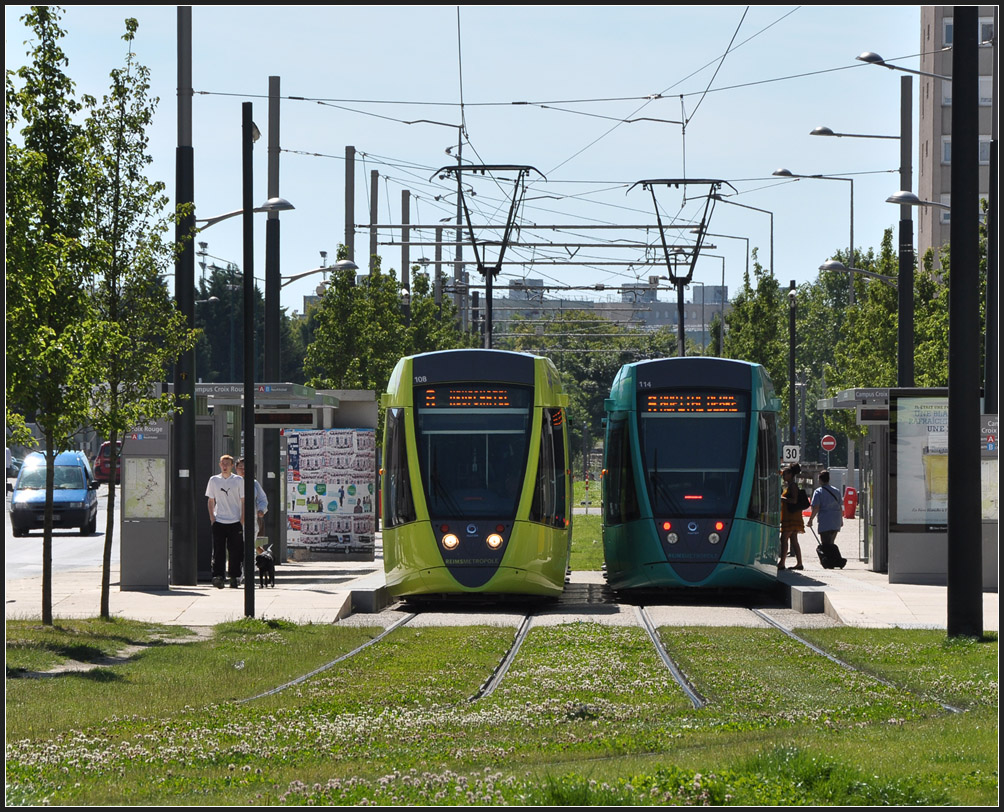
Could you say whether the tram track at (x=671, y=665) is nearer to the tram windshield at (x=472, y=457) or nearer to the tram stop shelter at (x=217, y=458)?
the tram windshield at (x=472, y=457)

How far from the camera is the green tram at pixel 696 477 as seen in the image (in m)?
21.3

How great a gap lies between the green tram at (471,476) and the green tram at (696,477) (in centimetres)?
163

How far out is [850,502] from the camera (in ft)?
162

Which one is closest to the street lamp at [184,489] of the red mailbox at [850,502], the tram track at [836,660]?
the tram track at [836,660]

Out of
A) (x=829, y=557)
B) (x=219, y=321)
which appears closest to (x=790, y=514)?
(x=829, y=557)

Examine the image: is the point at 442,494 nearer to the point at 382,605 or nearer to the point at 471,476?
the point at 471,476

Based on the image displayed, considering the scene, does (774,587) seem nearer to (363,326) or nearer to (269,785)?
(269,785)

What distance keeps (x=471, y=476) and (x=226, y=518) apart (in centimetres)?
416

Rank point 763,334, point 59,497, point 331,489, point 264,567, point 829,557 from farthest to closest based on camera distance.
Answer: point 763,334 → point 59,497 → point 331,489 → point 829,557 → point 264,567

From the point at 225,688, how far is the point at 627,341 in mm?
113176

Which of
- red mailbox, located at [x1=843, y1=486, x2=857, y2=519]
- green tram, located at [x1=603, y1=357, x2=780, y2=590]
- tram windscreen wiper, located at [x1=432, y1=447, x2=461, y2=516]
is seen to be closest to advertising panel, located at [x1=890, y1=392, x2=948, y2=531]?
green tram, located at [x1=603, y1=357, x2=780, y2=590]

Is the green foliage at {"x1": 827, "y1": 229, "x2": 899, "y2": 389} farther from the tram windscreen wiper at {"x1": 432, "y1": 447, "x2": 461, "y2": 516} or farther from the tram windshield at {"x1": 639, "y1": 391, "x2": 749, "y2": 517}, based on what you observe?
the tram windscreen wiper at {"x1": 432, "y1": 447, "x2": 461, "y2": 516}

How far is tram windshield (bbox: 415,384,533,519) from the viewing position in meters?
20.0

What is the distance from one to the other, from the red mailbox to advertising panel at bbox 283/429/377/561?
20.9 meters
